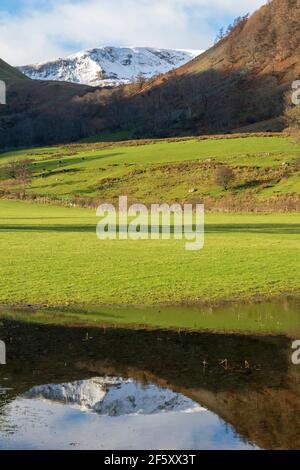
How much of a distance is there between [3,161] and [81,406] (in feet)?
550

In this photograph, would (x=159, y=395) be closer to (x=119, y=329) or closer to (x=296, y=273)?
(x=119, y=329)

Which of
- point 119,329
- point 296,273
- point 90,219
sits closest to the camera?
point 119,329

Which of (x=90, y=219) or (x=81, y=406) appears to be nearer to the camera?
(x=81, y=406)

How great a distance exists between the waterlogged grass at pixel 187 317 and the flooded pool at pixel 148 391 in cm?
101

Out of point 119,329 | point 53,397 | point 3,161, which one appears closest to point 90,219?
Result: point 119,329

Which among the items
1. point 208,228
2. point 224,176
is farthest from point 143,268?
point 224,176

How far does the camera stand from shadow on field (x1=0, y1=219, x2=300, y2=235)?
49125 millimetres

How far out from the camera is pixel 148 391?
13.6 metres

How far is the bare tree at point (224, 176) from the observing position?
93.9m

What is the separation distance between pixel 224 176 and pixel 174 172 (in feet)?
60.4

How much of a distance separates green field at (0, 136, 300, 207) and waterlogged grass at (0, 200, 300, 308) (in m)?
42.7

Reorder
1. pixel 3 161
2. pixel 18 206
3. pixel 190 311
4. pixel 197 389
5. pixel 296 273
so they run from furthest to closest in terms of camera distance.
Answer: pixel 3 161 → pixel 18 206 → pixel 296 273 → pixel 190 311 → pixel 197 389

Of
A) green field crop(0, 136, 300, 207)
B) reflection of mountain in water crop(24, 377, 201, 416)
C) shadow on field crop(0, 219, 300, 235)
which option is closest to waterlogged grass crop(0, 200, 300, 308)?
shadow on field crop(0, 219, 300, 235)

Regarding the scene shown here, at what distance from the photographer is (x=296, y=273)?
30.0 metres
